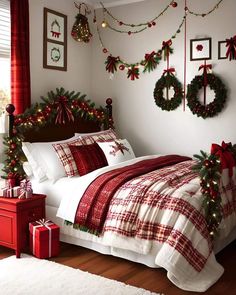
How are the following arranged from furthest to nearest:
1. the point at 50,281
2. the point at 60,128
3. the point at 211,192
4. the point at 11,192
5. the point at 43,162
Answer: the point at 60,128, the point at 43,162, the point at 11,192, the point at 211,192, the point at 50,281

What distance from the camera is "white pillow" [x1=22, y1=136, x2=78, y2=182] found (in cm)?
417

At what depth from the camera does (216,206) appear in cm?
329

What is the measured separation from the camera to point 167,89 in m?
5.16

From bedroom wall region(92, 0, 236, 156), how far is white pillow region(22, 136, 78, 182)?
1.59 metres

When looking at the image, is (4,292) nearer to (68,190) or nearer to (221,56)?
(68,190)

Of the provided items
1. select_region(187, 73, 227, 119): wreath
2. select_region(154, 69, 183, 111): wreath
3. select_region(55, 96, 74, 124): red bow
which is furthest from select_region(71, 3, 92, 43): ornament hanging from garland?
select_region(187, 73, 227, 119): wreath

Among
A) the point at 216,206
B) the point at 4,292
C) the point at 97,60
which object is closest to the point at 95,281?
the point at 4,292

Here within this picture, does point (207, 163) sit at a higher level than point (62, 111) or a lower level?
lower

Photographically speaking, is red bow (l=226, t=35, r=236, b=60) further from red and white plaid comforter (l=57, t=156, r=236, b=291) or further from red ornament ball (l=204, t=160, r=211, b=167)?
red ornament ball (l=204, t=160, r=211, b=167)

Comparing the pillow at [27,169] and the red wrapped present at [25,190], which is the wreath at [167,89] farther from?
the red wrapped present at [25,190]

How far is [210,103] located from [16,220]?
8.68 ft

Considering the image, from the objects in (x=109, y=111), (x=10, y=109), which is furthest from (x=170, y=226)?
(x=109, y=111)

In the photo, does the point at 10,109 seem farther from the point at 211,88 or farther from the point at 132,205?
the point at 211,88

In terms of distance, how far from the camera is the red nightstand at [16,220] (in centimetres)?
359
